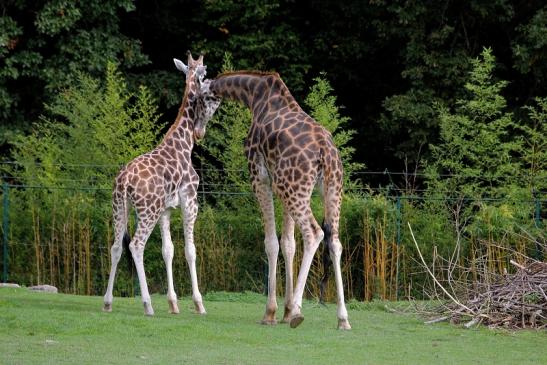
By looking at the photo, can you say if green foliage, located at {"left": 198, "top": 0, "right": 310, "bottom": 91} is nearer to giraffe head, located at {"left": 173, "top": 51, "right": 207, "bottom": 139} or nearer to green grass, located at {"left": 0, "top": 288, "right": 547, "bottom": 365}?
giraffe head, located at {"left": 173, "top": 51, "right": 207, "bottom": 139}

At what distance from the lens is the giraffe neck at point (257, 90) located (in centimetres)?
1173

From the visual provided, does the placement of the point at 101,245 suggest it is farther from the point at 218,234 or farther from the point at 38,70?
the point at 38,70

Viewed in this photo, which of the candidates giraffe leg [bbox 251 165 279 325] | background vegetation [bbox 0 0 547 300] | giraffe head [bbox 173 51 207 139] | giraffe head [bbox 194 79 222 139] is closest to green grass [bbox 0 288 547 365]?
giraffe leg [bbox 251 165 279 325]

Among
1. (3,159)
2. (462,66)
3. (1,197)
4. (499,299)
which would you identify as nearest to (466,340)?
(499,299)

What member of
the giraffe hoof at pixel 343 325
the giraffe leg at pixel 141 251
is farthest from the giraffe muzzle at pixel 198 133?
the giraffe hoof at pixel 343 325

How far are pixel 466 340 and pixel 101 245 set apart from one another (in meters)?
8.16

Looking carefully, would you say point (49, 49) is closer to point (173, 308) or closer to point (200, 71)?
point (200, 71)

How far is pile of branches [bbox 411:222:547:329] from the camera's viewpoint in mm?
11320

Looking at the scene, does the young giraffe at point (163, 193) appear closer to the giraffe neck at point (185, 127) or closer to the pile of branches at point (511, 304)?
the giraffe neck at point (185, 127)

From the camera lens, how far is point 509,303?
11.4 meters

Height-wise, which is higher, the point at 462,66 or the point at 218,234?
the point at 462,66

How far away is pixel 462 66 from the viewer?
71.8ft

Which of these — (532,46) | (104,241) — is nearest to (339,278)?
(104,241)

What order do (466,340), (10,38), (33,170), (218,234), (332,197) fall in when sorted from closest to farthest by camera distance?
1. (466,340)
2. (332,197)
3. (218,234)
4. (33,170)
5. (10,38)
